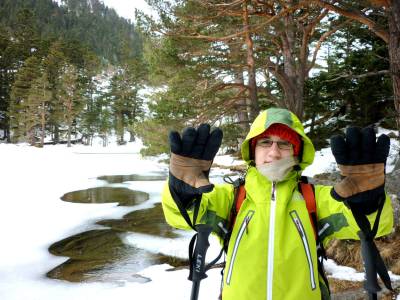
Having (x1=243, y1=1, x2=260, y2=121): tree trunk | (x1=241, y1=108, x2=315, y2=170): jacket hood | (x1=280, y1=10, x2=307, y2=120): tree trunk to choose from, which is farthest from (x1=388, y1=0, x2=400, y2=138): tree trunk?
(x1=241, y1=108, x2=315, y2=170): jacket hood

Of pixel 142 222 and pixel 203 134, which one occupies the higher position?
pixel 203 134

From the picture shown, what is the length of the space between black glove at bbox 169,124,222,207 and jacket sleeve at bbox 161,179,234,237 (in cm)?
8

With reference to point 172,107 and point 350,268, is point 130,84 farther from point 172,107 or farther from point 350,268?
point 350,268

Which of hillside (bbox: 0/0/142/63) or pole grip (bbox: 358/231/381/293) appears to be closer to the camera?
pole grip (bbox: 358/231/381/293)

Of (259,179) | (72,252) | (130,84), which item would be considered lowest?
(72,252)

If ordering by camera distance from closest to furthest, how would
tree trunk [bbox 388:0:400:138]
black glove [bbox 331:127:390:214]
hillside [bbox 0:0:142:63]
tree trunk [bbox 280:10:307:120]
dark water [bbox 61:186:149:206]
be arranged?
black glove [bbox 331:127:390:214], tree trunk [bbox 388:0:400:138], tree trunk [bbox 280:10:307:120], dark water [bbox 61:186:149:206], hillside [bbox 0:0:142:63]

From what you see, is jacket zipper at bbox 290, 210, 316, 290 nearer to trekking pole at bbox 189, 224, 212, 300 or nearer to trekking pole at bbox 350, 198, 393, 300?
trekking pole at bbox 350, 198, 393, 300

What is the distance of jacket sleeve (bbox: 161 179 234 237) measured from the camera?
198cm

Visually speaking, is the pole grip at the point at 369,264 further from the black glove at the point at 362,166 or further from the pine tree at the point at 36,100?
the pine tree at the point at 36,100

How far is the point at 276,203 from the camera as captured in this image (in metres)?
1.91

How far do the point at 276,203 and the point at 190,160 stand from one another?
551mm

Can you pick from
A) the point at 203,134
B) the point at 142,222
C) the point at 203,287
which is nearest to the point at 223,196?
the point at 203,134

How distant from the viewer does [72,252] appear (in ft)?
22.7

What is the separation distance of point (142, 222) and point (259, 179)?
25.3 ft
